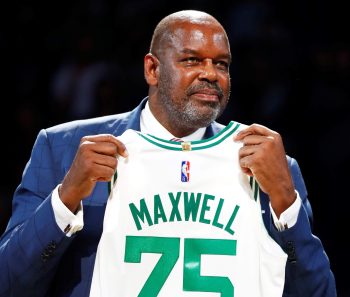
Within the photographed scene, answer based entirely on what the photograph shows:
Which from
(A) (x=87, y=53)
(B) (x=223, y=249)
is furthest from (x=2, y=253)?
(A) (x=87, y=53)

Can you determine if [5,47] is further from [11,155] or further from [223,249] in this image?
[223,249]

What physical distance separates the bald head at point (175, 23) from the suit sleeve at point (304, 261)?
675mm

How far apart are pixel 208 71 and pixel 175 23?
24cm

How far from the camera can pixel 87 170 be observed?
7.77ft

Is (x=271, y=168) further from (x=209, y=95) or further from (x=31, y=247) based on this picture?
(x=31, y=247)

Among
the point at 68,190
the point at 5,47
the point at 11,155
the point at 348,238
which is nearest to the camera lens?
the point at 68,190

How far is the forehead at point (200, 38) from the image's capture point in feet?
8.64

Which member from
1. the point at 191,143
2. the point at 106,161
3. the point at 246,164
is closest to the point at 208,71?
the point at 191,143

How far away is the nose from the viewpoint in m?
2.58

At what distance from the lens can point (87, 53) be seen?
5.25m

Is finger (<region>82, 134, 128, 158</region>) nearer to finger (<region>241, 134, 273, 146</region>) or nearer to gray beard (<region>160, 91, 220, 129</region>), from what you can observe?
gray beard (<region>160, 91, 220, 129</region>)

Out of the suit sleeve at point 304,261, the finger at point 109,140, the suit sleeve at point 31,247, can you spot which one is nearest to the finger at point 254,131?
the suit sleeve at point 304,261

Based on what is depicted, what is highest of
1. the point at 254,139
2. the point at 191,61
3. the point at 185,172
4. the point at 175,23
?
the point at 175,23

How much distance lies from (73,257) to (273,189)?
64cm
